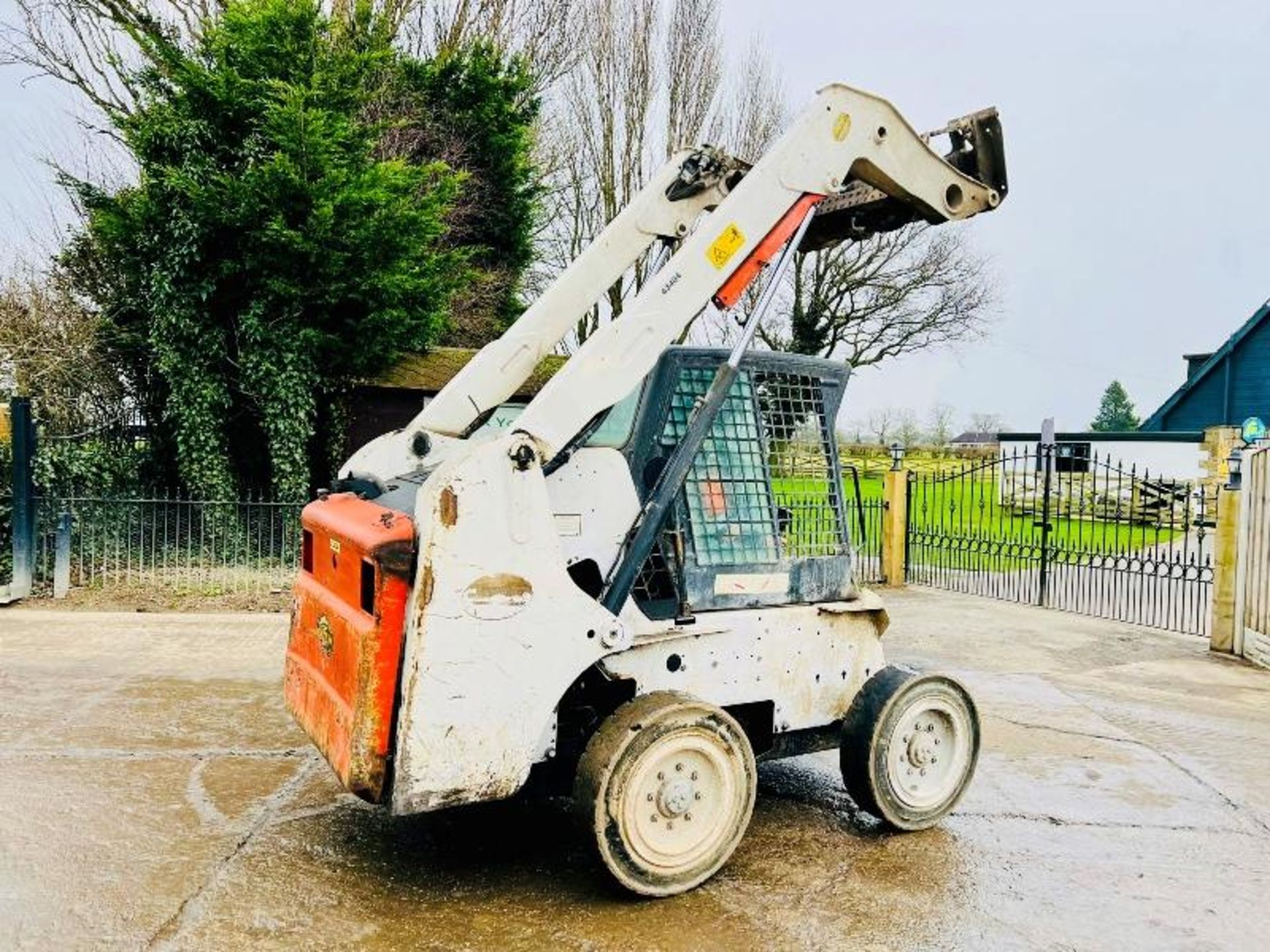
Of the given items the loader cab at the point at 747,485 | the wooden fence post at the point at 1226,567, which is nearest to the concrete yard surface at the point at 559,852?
the loader cab at the point at 747,485

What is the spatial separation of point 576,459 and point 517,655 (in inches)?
32.4

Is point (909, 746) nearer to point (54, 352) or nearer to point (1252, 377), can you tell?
point (54, 352)

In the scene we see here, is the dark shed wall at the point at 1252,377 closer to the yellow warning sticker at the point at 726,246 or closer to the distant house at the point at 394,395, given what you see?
the distant house at the point at 394,395

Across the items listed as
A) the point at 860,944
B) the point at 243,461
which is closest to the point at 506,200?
the point at 243,461

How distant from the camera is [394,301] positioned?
11867mm

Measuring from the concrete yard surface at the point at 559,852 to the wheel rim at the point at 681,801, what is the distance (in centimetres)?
20

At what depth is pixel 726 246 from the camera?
3883 mm

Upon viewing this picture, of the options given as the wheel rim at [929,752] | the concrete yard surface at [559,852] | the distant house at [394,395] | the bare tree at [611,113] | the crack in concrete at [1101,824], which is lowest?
the crack in concrete at [1101,824]

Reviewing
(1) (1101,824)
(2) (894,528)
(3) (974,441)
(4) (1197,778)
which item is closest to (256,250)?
(2) (894,528)

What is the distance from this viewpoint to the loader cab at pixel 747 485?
3.94 metres

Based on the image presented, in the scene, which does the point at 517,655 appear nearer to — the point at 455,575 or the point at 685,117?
the point at 455,575

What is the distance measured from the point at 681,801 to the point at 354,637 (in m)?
1.34

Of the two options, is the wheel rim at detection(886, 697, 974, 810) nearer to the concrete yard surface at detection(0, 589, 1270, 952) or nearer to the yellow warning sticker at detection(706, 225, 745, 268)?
the concrete yard surface at detection(0, 589, 1270, 952)

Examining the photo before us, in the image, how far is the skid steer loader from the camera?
3.34 meters
